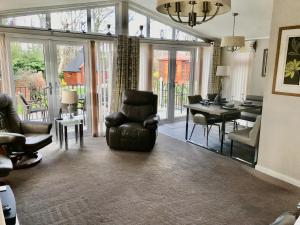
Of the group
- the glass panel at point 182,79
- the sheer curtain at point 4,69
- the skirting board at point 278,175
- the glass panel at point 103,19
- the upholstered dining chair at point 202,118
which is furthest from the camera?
the glass panel at point 182,79

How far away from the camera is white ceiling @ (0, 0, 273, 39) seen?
3853mm

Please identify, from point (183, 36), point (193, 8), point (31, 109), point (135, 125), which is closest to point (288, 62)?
point (193, 8)

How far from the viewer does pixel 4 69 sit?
4016 mm

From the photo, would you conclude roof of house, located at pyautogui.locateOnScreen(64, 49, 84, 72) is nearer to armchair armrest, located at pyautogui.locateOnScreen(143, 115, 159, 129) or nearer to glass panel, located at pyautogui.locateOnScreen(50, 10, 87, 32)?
glass panel, located at pyautogui.locateOnScreen(50, 10, 87, 32)

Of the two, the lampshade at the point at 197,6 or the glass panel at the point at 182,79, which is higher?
the lampshade at the point at 197,6

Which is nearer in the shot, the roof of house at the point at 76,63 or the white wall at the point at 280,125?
the white wall at the point at 280,125

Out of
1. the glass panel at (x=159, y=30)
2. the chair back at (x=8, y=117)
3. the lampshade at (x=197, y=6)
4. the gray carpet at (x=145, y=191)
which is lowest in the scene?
the gray carpet at (x=145, y=191)

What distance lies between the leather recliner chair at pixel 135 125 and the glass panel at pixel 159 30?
1815mm

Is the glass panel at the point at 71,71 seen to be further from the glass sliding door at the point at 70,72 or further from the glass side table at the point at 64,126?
the glass side table at the point at 64,126

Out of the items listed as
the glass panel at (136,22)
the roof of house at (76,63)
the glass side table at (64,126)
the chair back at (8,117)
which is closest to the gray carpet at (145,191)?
the glass side table at (64,126)

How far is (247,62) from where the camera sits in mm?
6020

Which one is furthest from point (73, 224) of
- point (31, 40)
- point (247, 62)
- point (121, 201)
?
point (247, 62)

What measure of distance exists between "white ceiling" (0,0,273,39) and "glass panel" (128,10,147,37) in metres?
0.36

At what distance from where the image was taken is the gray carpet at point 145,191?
2.46 m
